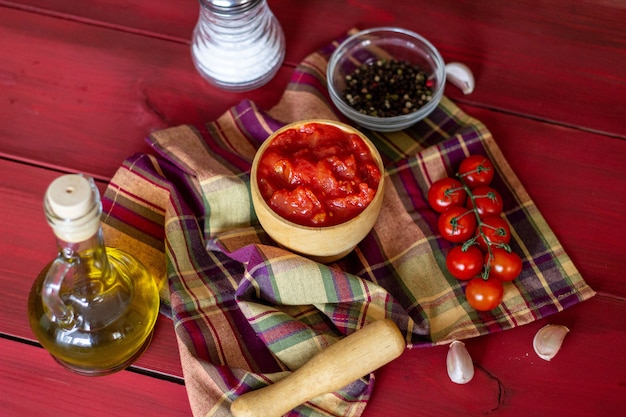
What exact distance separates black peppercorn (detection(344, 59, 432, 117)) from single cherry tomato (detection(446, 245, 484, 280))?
13.6 inches

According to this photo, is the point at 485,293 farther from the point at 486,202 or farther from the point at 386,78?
the point at 386,78

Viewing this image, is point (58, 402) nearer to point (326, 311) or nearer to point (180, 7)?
point (326, 311)

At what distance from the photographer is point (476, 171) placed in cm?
150

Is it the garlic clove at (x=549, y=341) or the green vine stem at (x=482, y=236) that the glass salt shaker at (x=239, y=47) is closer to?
the green vine stem at (x=482, y=236)

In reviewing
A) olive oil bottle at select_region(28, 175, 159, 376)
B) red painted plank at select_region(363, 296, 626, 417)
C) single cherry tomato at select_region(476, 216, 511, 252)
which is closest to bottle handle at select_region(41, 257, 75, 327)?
olive oil bottle at select_region(28, 175, 159, 376)

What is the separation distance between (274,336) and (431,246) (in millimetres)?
353

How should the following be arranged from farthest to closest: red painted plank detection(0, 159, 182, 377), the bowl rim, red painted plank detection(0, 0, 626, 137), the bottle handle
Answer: red painted plank detection(0, 0, 626, 137) < red painted plank detection(0, 159, 182, 377) < the bowl rim < the bottle handle

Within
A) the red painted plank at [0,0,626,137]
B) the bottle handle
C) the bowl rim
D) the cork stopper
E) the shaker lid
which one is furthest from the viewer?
the red painted plank at [0,0,626,137]

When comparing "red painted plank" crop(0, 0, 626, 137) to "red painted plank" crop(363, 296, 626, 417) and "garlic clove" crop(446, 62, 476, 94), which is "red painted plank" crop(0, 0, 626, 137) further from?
"red painted plank" crop(363, 296, 626, 417)

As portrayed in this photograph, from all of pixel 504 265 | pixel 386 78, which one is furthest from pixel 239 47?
pixel 504 265

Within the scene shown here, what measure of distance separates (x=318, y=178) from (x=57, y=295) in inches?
17.8

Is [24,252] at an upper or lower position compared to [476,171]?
lower

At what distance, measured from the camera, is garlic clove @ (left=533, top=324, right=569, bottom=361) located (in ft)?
4.51

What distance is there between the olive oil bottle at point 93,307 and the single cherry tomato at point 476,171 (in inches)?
24.7
